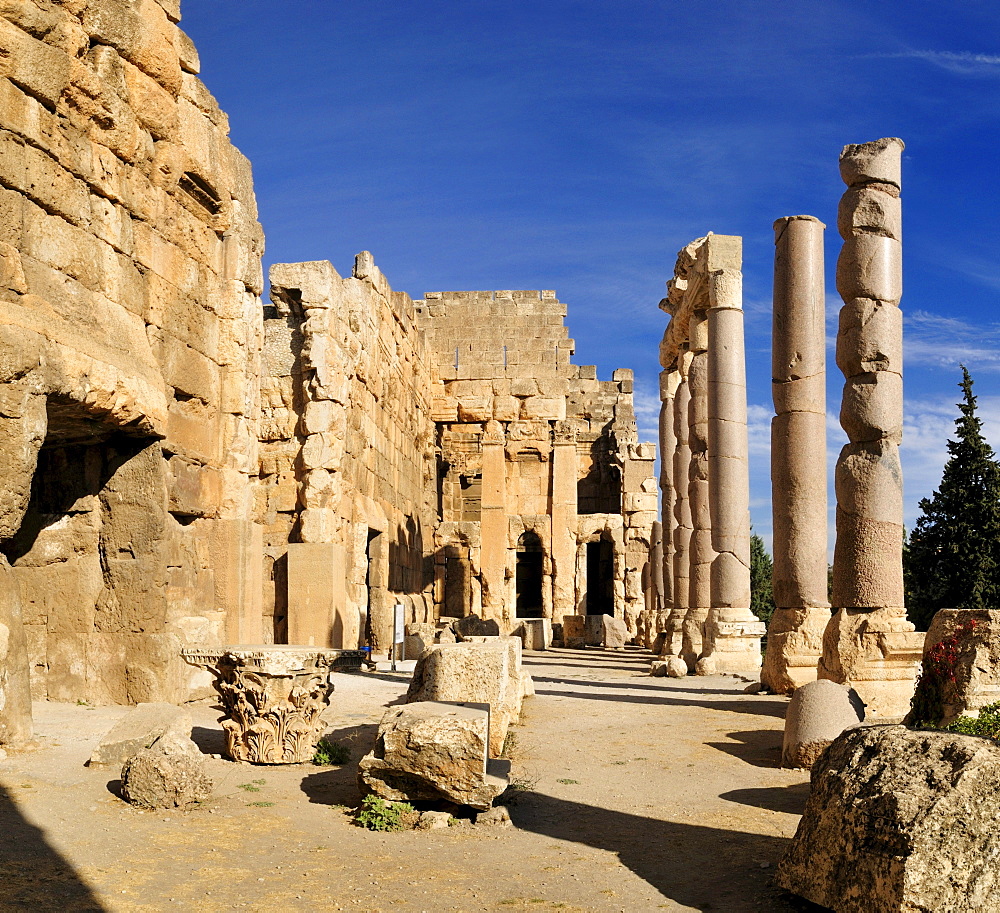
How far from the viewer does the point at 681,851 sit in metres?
5.52

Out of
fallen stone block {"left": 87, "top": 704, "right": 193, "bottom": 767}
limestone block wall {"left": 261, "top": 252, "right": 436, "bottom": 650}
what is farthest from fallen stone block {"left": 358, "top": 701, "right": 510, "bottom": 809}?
limestone block wall {"left": 261, "top": 252, "right": 436, "bottom": 650}

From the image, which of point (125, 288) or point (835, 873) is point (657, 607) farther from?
point (835, 873)

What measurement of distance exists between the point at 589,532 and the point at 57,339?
23639mm

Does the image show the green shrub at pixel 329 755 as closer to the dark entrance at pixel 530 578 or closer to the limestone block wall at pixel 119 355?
the limestone block wall at pixel 119 355

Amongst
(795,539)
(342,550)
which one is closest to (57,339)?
(342,550)

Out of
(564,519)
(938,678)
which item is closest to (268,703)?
(938,678)

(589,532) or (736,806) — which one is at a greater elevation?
(589,532)

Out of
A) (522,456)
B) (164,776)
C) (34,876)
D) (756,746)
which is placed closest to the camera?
(34,876)

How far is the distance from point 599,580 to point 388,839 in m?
30.6

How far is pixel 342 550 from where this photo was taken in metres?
14.6

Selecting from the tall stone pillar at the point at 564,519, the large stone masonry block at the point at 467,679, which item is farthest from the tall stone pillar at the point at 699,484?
the large stone masonry block at the point at 467,679

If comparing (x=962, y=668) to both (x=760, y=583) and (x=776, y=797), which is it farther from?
(x=760, y=583)

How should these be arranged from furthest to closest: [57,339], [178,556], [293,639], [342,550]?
[342,550] → [293,639] → [178,556] → [57,339]

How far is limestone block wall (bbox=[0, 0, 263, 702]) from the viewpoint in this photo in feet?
24.2
